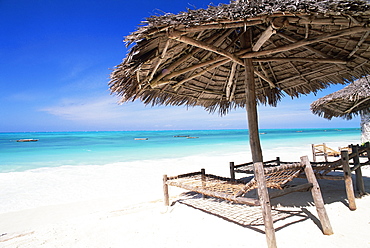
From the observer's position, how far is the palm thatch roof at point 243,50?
2.02 meters

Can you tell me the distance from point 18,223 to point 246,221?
3.33 metres

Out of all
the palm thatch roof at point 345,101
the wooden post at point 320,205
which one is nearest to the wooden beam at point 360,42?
the wooden post at point 320,205

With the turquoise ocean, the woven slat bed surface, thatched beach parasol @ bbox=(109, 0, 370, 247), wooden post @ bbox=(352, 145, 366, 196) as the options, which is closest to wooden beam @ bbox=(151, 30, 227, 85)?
thatched beach parasol @ bbox=(109, 0, 370, 247)

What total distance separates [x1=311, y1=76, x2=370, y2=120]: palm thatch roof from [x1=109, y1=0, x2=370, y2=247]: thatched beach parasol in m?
2.51

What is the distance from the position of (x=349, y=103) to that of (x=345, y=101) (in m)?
0.29

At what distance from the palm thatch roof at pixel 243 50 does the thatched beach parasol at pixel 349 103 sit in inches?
97.7

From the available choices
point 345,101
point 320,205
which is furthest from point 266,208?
point 345,101

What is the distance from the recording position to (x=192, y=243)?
2109 millimetres

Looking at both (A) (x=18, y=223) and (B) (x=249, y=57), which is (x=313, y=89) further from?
(A) (x=18, y=223)

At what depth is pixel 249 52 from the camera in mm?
2766

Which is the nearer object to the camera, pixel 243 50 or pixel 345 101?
pixel 243 50

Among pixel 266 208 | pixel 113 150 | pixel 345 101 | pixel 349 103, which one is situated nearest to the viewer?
pixel 266 208

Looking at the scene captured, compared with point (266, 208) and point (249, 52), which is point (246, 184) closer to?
point (266, 208)

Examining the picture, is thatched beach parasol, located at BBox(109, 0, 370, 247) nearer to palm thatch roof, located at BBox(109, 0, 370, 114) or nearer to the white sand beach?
palm thatch roof, located at BBox(109, 0, 370, 114)
